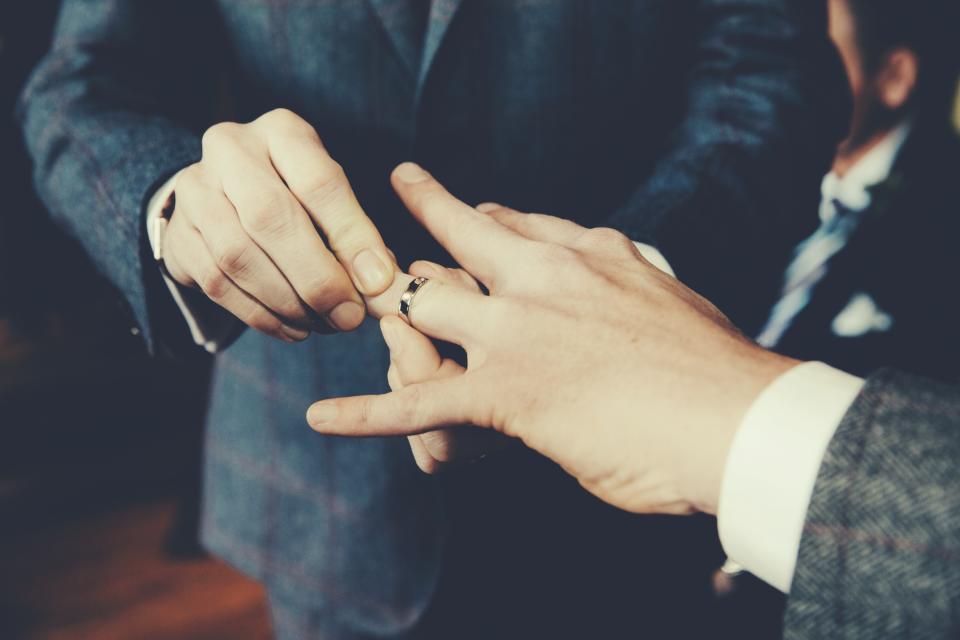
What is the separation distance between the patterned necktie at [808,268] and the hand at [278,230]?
42.0 inches

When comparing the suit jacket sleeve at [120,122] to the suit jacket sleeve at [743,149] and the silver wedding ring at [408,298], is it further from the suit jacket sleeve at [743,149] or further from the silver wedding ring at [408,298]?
the suit jacket sleeve at [743,149]

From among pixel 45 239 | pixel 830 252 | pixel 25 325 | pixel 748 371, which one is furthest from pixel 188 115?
pixel 25 325

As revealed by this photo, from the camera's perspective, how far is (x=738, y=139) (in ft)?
2.33

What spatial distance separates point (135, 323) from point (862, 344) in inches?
49.4

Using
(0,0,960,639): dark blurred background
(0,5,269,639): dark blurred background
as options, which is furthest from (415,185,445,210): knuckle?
(0,0,960,639): dark blurred background

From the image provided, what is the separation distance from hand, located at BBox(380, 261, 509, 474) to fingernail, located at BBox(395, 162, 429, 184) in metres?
0.11

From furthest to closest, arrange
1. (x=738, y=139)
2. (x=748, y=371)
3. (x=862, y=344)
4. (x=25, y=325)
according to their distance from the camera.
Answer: (x=25, y=325)
(x=862, y=344)
(x=738, y=139)
(x=748, y=371)

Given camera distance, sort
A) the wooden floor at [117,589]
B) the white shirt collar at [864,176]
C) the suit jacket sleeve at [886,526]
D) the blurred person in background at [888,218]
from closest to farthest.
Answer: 1. the suit jacket sleeve at [886,526]
2. the blurred person in background at [888,218]
3. the white shirt collar at [864,176]
4. the wooden floor at [117,589]

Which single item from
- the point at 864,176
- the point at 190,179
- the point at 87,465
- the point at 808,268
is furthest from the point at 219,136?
the point at 87,465

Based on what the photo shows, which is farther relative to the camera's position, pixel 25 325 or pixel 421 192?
pixel 25 325

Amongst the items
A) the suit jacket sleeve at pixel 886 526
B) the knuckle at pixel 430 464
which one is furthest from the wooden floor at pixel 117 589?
the suit jacket sleeve at pixel 886 526

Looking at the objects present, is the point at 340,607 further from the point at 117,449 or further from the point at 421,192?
the point at 117,449

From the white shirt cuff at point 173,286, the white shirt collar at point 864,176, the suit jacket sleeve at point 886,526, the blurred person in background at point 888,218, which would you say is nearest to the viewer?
the suit jacket sleeve at point 886,526

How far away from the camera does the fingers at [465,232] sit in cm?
53
